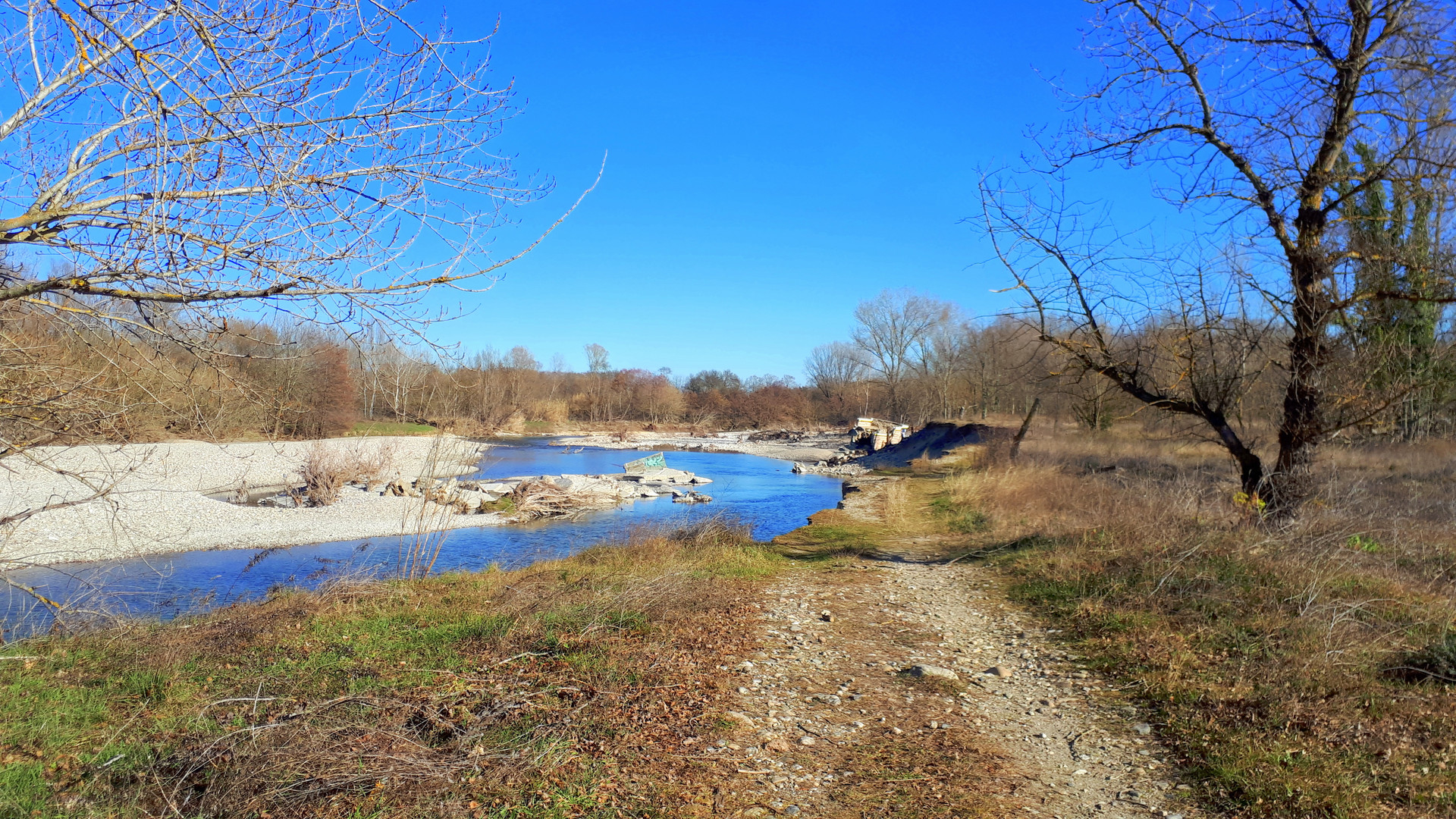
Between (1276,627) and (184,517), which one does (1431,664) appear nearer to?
(1276,627)

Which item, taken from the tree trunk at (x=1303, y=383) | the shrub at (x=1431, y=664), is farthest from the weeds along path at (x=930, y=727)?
the tree trunk at (x=1303, y=383)

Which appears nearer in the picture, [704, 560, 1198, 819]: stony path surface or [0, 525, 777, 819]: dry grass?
[0, 525, 777, 819]: dry grass

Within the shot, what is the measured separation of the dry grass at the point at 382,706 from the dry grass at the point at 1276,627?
306 centimetres

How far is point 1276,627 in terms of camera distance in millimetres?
5848

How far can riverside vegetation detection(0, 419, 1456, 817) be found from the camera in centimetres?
375

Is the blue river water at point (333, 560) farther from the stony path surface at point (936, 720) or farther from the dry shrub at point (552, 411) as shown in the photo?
the dry shrub at point (552, 411)

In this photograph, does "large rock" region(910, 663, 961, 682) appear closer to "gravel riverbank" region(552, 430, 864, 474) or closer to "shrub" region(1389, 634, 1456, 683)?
"shrub" region(1389, 634, 1456, 683)

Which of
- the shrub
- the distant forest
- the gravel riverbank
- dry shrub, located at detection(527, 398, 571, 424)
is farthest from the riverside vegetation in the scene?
dry shrub, located at detection(527, 398, 571, 424)

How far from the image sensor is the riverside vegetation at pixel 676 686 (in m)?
3.75

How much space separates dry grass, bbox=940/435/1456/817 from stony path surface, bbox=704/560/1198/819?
1.17 ft

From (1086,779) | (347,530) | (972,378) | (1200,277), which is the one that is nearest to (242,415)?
(1086,779)

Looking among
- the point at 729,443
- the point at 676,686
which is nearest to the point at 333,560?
the point at 676,686

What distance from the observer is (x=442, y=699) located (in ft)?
16.3

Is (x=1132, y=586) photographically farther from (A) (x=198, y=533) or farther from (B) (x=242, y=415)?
(A) (x=198, y=533)
